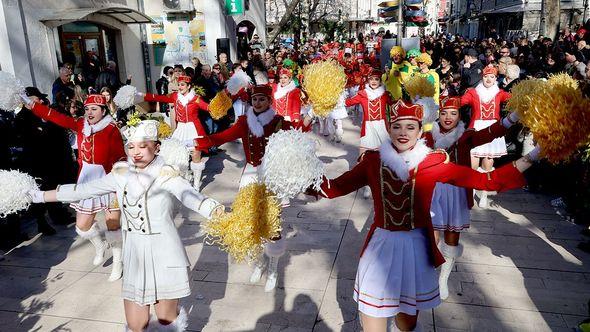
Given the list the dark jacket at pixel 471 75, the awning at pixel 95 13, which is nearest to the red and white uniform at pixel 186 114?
the awning at pixel 95 13

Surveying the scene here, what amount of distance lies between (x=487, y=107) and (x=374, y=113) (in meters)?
1.65

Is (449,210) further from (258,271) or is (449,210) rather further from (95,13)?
(95,13)

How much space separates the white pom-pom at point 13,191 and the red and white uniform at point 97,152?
169 cm

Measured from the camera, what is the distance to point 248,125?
16.4 feet

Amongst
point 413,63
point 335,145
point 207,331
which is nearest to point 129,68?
point 335,145

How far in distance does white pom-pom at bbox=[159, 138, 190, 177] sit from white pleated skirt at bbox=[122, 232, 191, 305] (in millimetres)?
536

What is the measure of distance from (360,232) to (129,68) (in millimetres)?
12292

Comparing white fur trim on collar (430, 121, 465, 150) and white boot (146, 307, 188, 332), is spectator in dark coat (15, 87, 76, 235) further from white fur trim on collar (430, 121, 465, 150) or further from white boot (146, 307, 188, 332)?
white fur trim on collar (430, 121, 465, 150)

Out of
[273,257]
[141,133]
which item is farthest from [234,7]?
[141,133]

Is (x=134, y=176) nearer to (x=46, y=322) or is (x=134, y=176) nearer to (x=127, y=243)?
(x=127, y=243)

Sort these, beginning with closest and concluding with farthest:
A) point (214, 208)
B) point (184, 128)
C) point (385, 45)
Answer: point (214, 208) < point (184, 128) < point (385, 45)

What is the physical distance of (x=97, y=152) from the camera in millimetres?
5020

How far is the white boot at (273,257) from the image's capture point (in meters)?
4.72

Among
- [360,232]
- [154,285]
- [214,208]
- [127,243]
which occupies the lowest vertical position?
[360,232]
